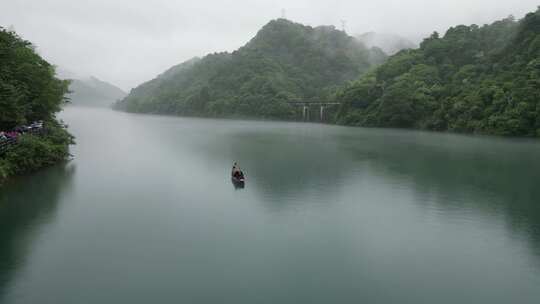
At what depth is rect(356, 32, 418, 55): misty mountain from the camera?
177m

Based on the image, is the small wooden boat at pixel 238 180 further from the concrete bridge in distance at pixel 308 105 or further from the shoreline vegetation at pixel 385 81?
the concrete bridge in distance at pixel 308 105

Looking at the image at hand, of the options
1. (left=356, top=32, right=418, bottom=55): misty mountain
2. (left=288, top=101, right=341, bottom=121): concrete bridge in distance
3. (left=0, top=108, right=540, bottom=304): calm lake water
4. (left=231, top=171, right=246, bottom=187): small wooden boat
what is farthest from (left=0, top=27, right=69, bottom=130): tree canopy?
(left=356, top=32, right=418, bottom=55): misty mountain

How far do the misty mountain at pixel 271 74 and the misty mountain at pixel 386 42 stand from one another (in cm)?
1284

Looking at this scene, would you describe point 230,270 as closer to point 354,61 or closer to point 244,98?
point 244,98

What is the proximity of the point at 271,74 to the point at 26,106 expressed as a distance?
95.1 metres

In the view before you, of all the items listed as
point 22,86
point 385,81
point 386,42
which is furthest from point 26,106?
point 386,42

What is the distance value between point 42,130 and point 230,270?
20.9 m

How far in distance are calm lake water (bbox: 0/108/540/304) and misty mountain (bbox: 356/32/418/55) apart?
151599mm

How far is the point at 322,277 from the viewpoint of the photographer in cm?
1321

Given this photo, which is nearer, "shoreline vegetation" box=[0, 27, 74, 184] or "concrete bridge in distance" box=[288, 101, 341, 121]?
"shoreline vegetation" box=[0, 27, 74, 184]

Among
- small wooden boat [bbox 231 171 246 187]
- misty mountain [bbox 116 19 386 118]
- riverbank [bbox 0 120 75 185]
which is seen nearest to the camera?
riverbank [bbox 0 120 75 185]

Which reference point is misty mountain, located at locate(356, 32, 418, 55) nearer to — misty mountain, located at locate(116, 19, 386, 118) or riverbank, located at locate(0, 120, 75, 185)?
misty mountain, located at locate(116, 19, 386, 118)

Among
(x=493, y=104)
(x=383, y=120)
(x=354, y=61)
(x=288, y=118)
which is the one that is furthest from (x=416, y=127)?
(x=354, y=61)

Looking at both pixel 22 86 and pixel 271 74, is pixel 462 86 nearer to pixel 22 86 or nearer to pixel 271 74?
pixel 271 74
